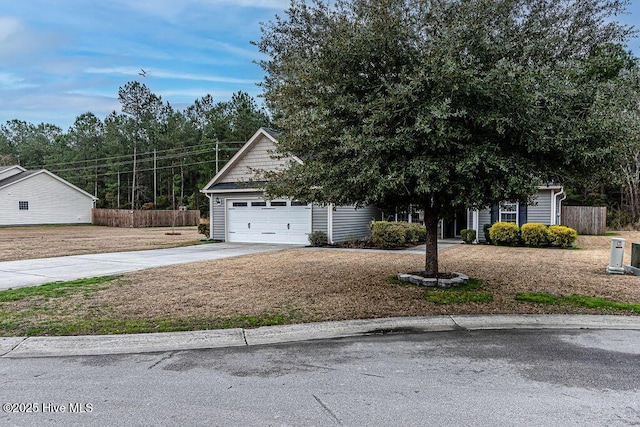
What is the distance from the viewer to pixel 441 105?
5855 mm

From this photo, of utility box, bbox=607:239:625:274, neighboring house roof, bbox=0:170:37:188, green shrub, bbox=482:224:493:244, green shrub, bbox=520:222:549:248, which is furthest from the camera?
neighboring house roof, bbox=0:170:37:188

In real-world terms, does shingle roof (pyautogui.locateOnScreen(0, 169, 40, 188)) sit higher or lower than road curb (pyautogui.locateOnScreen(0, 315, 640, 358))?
higher

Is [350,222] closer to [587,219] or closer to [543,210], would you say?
[543,210]

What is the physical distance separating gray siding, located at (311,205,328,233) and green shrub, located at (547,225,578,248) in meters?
8.74

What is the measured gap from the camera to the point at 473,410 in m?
3.35

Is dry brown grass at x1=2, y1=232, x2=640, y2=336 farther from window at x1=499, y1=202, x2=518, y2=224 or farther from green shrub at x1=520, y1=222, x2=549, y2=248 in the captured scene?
window at x1=499, y1=202, x2=518, y2=224

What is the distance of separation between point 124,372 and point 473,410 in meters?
3.28

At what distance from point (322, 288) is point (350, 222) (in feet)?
35.1

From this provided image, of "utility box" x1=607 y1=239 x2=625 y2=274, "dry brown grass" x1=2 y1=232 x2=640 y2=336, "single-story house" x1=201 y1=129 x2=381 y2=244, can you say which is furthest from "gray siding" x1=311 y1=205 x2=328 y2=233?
"utility box" x1=607 y1=239 x2=625 y2=274

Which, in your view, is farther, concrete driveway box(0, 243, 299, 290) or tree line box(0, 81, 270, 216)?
tree line box(0, 81, 270, 216)

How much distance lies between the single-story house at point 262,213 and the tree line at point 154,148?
22329 millimetres

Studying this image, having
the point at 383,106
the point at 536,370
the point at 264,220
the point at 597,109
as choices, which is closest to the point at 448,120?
the point at 383,106

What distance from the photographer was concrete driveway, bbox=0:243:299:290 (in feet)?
31.5

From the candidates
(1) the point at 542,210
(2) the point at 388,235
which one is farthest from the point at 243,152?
(1) the point at 542,210
